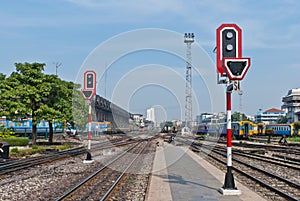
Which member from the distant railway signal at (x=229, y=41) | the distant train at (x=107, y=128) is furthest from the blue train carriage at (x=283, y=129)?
the distant railway signal at (x=229, y=41)

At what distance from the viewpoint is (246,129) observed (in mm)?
51219

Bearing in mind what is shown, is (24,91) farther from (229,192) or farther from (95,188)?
(229,192)

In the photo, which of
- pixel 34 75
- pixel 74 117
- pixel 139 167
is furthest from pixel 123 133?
pixel 139 167

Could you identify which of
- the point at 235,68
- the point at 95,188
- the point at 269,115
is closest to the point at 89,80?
the point at 95,188

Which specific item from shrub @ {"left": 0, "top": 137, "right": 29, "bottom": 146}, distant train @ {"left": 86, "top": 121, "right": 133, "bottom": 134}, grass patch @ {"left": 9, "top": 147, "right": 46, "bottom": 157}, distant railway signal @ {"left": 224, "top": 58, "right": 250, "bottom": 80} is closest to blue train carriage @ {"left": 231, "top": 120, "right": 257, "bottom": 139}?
distant train @ {"left": 86, "top": 121, "right": 133, "bottom": 134}

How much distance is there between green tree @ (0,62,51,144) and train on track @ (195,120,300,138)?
24.2m

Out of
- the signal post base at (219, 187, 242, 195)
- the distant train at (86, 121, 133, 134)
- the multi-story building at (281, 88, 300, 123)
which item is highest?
the multi-story building at (281, 88, 300, 123)

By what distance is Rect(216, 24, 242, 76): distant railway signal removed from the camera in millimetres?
8500

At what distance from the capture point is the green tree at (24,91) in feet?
92.5

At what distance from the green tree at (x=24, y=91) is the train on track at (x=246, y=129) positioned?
24.2m

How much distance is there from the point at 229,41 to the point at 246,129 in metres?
44.6

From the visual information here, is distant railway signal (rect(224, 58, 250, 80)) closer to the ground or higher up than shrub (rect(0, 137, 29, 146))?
higher up

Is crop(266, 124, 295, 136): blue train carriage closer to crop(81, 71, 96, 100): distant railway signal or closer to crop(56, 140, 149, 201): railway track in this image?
crop(81, 71, 96, 100): distant railway signal

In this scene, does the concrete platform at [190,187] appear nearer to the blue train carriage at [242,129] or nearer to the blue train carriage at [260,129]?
the blue train carriage at [242,129]
